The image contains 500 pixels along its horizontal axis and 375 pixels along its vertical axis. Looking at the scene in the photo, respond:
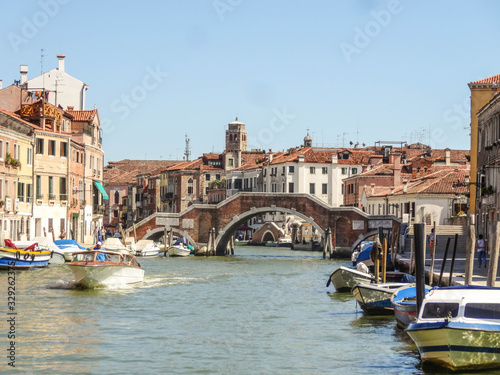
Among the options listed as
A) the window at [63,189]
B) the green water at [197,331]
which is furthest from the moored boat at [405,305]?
the window at [63,189]

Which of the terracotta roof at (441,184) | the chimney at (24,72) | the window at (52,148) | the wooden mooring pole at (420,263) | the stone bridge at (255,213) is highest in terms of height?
the chimney at (24,72)

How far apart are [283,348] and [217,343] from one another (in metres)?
1.37

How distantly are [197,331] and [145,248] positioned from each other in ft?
106

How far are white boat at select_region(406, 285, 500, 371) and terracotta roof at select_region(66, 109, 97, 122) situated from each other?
37.8 m

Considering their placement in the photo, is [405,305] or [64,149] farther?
[64,149]

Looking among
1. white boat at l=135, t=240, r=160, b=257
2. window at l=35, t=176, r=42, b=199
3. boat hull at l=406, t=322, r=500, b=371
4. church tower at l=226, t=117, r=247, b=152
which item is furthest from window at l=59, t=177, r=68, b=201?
church tower at l=226, t=117, r=247, b=152

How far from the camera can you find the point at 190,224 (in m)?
54.8

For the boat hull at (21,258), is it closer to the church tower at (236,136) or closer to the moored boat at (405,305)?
the moored boat at (405,305)

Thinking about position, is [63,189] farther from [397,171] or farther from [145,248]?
[397,171]

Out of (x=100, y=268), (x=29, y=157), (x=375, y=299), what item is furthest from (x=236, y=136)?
(x=375, y=299)

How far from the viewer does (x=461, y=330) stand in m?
14.7

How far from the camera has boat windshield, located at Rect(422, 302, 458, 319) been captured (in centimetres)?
1513

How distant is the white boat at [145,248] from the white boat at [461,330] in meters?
38.1

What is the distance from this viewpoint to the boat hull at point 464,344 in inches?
582
